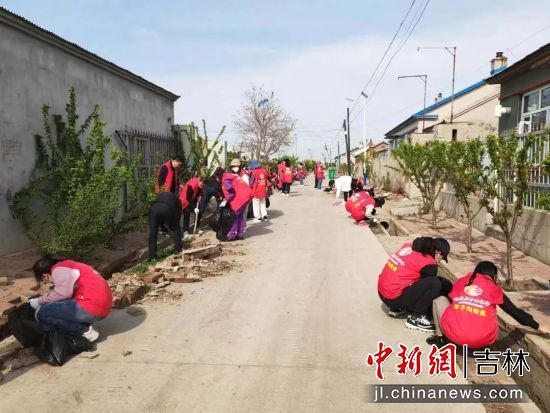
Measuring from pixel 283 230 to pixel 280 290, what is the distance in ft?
18.6

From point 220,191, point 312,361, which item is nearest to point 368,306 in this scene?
point 312,361

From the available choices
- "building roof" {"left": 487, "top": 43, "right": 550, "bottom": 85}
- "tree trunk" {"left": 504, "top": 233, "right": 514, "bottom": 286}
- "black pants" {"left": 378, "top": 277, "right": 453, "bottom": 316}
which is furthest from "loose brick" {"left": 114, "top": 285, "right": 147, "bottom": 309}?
"building roof" {"left": 487, "top": 43, "right": 550, "bottom": 85}

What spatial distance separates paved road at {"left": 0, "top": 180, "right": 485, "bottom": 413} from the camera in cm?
364

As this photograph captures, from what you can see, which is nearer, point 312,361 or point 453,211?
point 312,361

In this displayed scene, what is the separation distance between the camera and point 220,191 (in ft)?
37.7

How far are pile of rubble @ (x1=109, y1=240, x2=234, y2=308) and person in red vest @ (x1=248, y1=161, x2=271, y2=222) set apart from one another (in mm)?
4483

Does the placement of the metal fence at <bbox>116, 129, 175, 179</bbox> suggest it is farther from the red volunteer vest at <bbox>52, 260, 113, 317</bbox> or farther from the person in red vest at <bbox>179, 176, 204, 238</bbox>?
the red volunteer vest at <bbox>52, 260, 113, 317</bbox>

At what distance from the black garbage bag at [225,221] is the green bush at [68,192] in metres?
2.34

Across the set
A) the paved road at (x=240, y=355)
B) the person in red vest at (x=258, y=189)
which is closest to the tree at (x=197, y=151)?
the person in red vest at (x=258, y=189)

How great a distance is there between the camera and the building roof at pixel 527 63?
→ 8344 millimetres

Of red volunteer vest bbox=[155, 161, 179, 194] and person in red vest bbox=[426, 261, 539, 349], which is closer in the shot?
person in red vest bbox=[426, 261, 539, 349]

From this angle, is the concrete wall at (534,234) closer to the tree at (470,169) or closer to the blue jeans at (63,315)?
the tree at (470,169)

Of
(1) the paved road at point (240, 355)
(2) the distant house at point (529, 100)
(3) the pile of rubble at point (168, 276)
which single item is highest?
(2) the distant house at point (529, 100)

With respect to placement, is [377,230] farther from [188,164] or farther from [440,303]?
[440,303]
